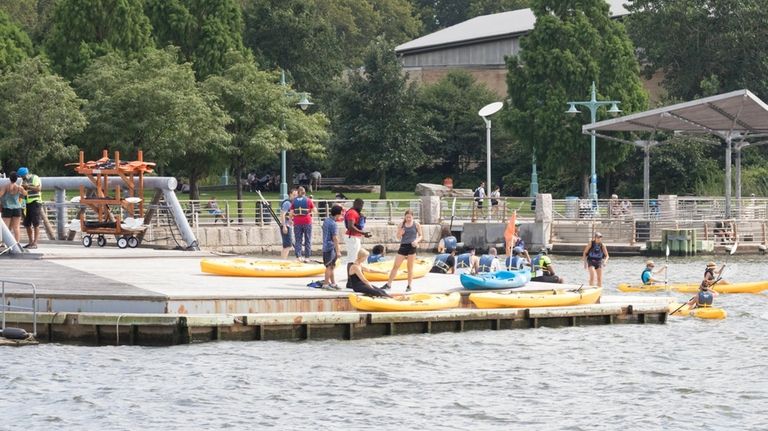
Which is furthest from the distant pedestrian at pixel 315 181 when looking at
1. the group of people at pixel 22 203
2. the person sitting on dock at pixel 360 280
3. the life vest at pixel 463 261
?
the person sitting on dock at pixel 360 280

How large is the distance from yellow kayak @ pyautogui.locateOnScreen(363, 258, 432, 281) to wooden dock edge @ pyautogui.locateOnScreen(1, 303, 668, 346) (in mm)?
2249

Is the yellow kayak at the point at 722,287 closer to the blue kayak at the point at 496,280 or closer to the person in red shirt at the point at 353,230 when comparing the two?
the blue kayak at the point at 496,280

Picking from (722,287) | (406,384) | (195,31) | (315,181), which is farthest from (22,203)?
(315,181)

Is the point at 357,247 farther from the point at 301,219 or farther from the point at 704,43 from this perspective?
the point at 704,43

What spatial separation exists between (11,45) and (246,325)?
41.2 m

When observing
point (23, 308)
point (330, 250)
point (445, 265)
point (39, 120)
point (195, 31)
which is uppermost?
point (195, 31)

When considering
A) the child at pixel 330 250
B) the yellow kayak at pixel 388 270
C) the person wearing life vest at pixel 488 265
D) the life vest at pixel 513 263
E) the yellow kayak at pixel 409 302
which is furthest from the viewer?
the life vest at pixel 513 263

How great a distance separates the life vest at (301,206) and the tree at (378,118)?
4197cm

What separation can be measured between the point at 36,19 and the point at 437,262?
66.1 meters

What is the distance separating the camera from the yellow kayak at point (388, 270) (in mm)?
30812

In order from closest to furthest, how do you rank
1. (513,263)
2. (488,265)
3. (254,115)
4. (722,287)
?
1. (488,265)
2. (513,263)
3. (722,287)
4. (254,115)

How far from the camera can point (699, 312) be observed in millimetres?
34156

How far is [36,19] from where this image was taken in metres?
95.3

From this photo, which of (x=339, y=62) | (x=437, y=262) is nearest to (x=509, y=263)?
(x=437, y=262)
